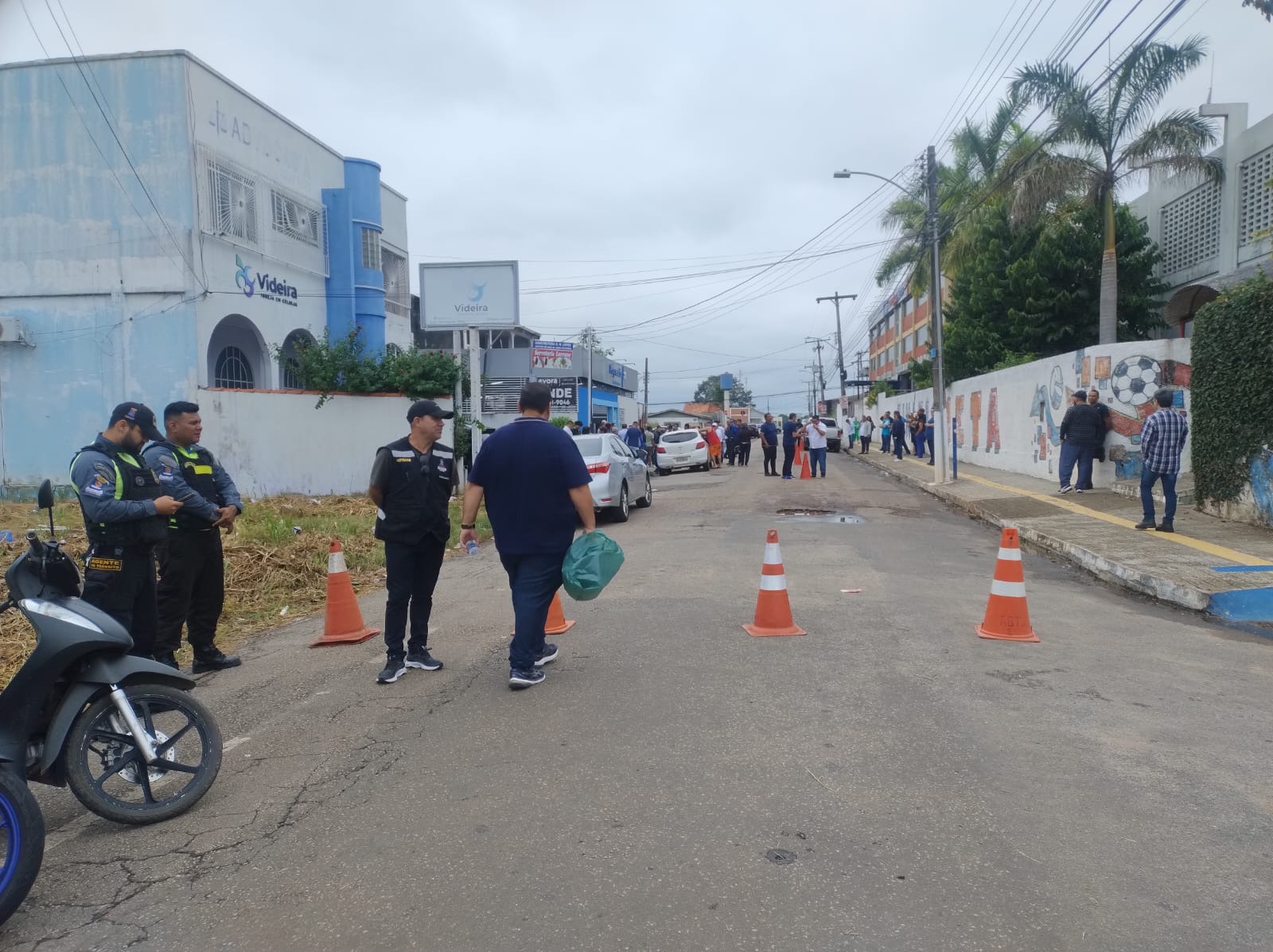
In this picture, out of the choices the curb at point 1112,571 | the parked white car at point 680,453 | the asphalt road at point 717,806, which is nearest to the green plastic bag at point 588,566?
the asphalt road at point 717,806

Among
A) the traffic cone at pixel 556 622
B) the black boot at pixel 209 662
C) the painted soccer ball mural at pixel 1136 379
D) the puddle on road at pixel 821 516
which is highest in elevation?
the painted soccer ball mural at pixel 1136 379

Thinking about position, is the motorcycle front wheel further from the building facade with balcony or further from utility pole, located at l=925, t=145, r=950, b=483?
utility pole, located at l=925, t=145, r=950, b=483

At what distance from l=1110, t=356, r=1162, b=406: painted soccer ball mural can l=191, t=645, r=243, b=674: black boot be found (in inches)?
583

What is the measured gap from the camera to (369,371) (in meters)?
20.0

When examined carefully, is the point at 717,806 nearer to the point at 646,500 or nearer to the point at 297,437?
the point at 646,500

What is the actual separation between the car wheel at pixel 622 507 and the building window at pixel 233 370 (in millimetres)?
10398

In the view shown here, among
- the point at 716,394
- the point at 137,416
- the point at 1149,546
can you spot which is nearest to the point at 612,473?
the point at 1149,546

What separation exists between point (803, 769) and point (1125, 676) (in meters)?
2.86

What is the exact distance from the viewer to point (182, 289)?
18828 millimetres

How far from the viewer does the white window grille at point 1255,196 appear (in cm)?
1755

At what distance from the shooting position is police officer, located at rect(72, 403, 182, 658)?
523 cm

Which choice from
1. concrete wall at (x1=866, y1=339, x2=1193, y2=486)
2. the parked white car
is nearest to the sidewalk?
concrete wall at (x1=866, y1=339, x2=1193, y2=486)

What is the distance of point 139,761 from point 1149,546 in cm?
1026

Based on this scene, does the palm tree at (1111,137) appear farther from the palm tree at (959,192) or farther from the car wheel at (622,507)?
the car wheel at (622,507)
